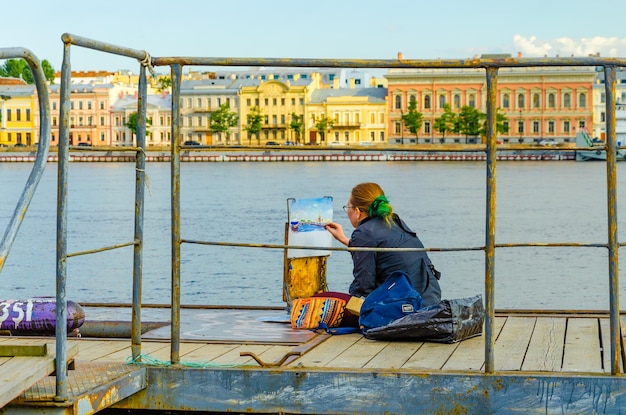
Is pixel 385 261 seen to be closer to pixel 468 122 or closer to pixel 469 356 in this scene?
pixel 469 356

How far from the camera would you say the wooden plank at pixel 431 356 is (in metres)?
5.25

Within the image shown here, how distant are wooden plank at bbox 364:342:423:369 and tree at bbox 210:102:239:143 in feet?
361

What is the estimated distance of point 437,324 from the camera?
19.1ft

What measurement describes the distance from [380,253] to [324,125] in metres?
106

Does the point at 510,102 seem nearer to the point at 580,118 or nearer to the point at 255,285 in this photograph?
the point at 580,118

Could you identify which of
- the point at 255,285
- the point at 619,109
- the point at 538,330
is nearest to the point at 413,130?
the point at 619,109

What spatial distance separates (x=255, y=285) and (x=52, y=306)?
51.8 ft

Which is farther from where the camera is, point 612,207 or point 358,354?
point 358,354

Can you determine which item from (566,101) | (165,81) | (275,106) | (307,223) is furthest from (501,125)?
(307,223)

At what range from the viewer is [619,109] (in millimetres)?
102875

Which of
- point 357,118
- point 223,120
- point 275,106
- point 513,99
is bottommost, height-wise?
point 223,120

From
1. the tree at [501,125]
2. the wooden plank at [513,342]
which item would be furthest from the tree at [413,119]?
the wooden plank at [513,342]

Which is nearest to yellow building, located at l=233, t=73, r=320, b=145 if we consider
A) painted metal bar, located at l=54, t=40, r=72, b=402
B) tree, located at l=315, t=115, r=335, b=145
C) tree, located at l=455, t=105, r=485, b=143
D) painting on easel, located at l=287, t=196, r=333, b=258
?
tree, located at l=315, t=115, r=335, b=145

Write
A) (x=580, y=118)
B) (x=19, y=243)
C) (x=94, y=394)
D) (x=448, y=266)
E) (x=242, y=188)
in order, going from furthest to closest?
(x=580, y=118)
(x=242, y=188)
(x=19, y=243)
(x=448, y=266)
(x=94, y=394)
